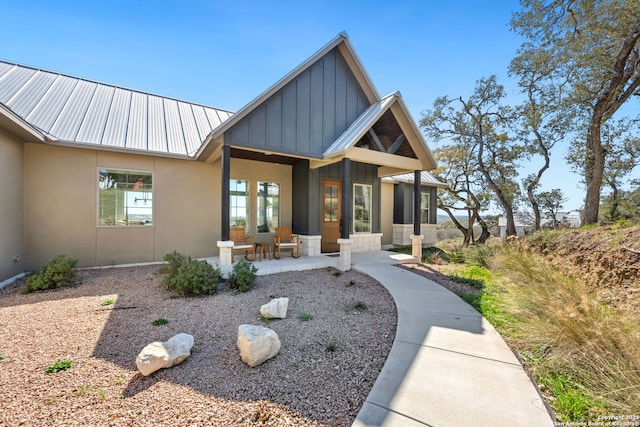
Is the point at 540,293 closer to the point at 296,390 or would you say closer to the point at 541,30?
the point at 296,390

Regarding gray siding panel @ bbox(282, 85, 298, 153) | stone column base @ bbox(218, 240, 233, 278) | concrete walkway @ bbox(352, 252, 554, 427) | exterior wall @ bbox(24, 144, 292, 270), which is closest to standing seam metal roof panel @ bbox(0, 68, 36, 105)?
exterior wall @ bbox(24, 144, 292, 270)

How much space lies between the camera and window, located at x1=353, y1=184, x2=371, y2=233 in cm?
995

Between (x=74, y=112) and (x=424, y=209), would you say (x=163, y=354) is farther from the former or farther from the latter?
(x=424, y=209)

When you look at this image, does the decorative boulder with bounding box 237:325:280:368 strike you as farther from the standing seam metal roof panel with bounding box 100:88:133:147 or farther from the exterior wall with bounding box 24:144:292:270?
the standing seam metal roof panel with bounding box 100:88:133:147

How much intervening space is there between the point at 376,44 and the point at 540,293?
8.54 metres

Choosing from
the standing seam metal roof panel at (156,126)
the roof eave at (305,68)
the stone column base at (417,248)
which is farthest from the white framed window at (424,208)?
the standing seam metal roof panel at (156,126)

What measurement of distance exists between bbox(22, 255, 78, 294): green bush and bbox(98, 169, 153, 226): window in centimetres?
174

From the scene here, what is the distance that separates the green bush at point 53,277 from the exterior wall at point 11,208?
3.12 feet

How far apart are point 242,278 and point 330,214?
453 cm

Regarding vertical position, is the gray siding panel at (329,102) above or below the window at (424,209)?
above

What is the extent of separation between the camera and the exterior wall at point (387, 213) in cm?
1279

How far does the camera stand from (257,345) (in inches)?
108

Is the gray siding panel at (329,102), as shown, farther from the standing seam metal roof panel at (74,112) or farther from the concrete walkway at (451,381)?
the standing seam metal roof panel at (74,112)

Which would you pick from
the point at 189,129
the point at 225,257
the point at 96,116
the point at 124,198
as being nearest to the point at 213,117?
the point at 189,129
